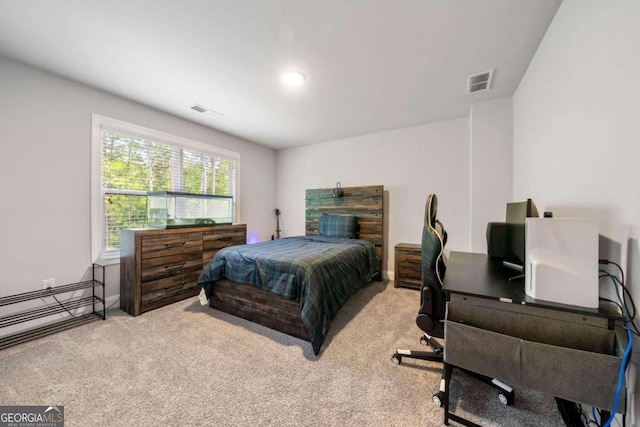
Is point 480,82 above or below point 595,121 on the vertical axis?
above

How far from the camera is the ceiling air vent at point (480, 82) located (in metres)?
2.22

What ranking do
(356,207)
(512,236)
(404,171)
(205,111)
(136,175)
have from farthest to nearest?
(356,207) → (404,171) → (205,111) → (136,175) → (512,236)

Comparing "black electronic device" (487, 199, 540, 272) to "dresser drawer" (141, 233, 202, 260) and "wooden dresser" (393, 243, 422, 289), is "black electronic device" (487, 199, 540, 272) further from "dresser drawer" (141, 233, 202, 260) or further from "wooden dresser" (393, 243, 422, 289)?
"dresser drawer" (141, 233, 202, 260)

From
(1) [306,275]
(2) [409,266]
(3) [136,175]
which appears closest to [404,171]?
(2) [409,266]

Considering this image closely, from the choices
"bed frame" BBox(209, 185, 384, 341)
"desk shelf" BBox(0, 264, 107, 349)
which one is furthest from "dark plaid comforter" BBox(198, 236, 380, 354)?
"desk shelf" BBox(0, 264, 107, 349)

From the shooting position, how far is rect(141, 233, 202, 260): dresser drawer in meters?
2.50

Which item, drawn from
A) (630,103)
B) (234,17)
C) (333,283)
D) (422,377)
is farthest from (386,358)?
(234,17)

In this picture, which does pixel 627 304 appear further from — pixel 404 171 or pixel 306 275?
pixel 404 171

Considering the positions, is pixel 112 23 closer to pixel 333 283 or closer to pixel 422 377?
pixel 333 283

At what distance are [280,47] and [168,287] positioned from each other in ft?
9.06

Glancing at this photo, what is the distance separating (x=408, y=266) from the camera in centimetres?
329

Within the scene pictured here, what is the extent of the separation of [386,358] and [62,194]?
Answer: 3.38m

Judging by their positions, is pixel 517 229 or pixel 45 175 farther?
pixel 45 175

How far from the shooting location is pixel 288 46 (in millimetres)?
1843
